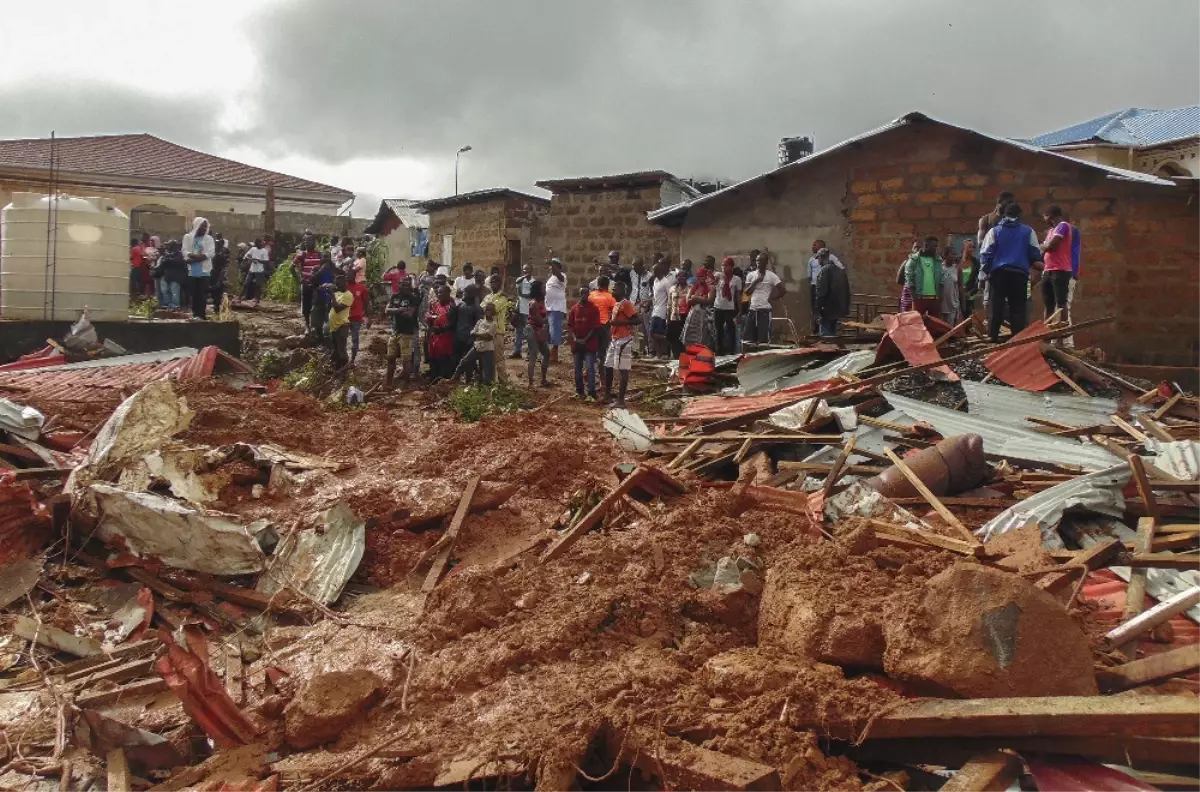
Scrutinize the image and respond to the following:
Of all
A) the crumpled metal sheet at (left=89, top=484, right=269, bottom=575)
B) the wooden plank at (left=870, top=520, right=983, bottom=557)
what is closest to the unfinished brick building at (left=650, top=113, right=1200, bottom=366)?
the wooden plank at (left=870, top=520, right=983, bottom=557)

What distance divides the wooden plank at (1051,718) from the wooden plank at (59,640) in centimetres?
418

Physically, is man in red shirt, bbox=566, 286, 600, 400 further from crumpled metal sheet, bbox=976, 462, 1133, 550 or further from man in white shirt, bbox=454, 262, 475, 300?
crumpled metal sheet, bbox=976, 462, 1133, 550

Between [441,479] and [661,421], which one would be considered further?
[661,421]

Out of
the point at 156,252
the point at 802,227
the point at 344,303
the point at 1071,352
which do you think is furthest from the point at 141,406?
the point at 156,252

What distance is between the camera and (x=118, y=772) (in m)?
3.71

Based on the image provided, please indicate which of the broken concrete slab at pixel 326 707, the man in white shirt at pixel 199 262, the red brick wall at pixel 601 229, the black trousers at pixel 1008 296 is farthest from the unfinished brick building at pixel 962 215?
the broken concrete slab at pixel 326 707

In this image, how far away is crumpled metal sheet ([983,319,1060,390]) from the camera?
26.9 ft

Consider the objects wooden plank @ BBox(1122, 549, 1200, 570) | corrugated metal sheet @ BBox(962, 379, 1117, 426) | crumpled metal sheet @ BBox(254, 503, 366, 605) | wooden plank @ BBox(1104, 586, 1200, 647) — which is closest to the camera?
wooden plank @ BBox(1104, 586, 1200, 647)

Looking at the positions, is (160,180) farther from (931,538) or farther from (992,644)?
(992,644)

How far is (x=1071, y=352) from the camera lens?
911 centimetres

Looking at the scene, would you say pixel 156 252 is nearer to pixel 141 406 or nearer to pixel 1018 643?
pixel 141 406

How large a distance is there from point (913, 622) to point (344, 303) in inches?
430

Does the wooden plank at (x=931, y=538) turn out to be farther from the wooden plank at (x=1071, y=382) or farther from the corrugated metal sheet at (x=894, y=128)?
the corrugated metal sheet at (x=894, y=128)

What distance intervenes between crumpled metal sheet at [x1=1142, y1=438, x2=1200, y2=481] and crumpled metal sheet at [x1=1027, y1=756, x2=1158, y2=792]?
133 inches
